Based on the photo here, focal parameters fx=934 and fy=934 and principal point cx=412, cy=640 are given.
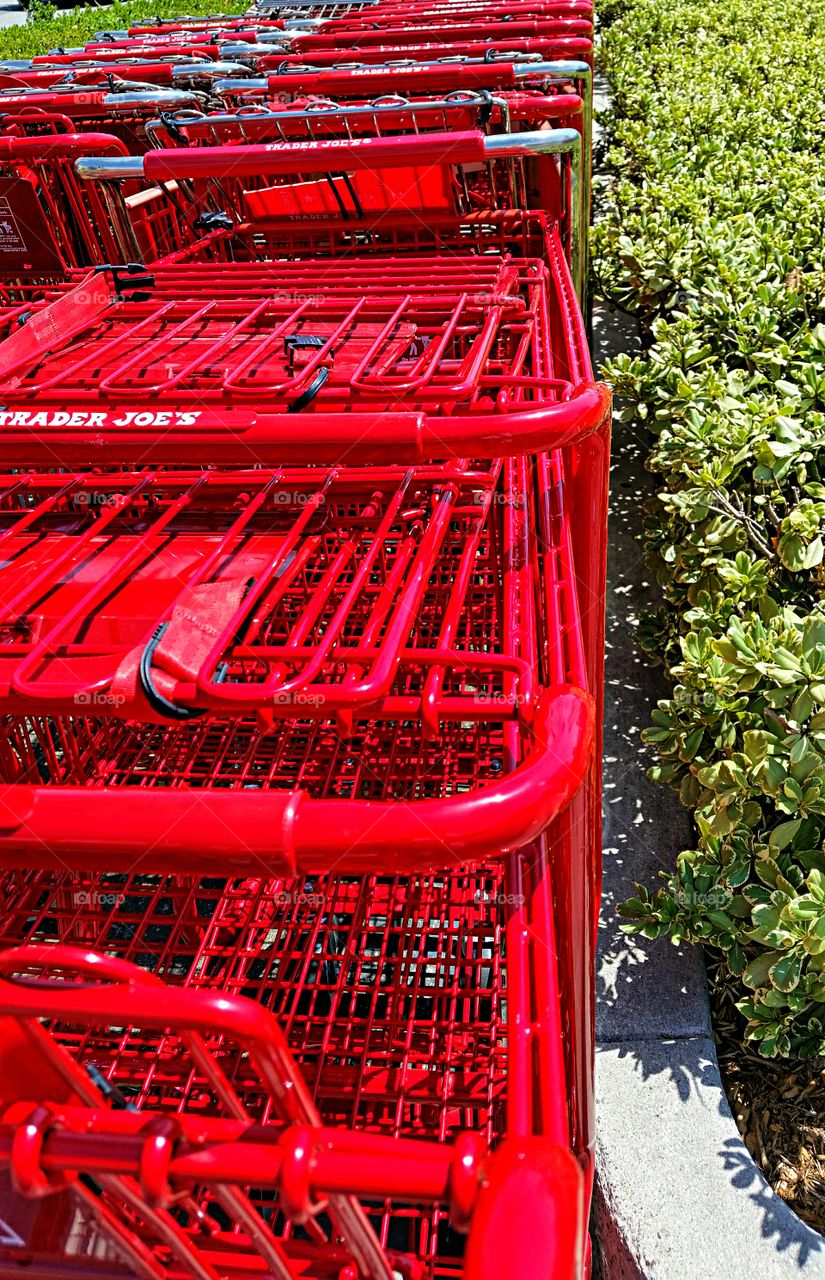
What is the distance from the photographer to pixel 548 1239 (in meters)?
0.81

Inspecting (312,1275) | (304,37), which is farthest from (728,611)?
(304,37)

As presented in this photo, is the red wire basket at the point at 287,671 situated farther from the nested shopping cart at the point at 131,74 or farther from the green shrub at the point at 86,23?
the green shrub at the point at 86,23

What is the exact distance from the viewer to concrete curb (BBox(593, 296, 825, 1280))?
181cm

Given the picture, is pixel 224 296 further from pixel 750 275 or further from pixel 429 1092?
pixel 429 1092

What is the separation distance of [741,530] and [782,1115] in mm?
1411

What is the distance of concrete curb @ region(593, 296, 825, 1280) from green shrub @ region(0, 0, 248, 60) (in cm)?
1302

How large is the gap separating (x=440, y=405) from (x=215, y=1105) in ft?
4.41

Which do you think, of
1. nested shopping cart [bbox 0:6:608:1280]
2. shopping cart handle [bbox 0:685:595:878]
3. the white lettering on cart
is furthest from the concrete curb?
the white lettering on cart

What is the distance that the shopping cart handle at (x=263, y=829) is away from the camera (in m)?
0.96

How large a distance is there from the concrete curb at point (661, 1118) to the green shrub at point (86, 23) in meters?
13.0

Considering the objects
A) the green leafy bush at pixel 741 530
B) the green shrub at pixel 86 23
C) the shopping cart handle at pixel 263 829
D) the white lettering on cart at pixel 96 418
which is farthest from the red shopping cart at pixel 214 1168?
the green shrub at pixel 86 23

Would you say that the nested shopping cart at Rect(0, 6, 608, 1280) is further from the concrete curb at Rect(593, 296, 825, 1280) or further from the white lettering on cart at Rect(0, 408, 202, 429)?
the concrete curb at Rect(593, 296, 825, 1280)

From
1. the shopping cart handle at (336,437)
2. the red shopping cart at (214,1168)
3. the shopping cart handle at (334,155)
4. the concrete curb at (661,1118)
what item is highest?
the shopping cart handle at (334,155)

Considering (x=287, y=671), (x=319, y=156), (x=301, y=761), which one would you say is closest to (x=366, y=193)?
(x=319, y=156)
